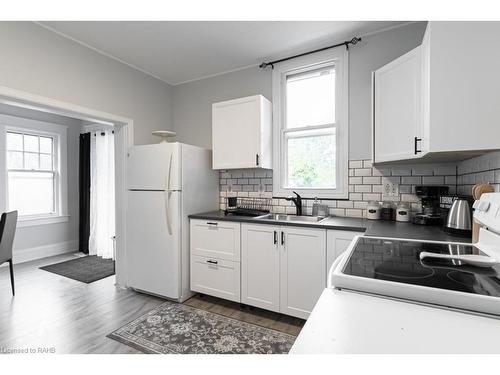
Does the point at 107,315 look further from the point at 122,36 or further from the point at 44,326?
the point at 122,36

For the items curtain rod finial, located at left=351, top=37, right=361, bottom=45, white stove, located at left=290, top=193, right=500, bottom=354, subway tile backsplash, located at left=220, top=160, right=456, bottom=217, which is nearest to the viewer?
white stove, located at left=290, top=193, right=500, bottom=354

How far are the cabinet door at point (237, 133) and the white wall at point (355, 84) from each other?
0.39 metres

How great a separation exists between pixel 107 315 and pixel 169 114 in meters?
2.58

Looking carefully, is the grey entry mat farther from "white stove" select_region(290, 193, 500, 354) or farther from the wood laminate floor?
"white stove" select_region(290, 193, 500, 354)

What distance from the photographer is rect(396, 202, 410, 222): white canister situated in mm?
2186

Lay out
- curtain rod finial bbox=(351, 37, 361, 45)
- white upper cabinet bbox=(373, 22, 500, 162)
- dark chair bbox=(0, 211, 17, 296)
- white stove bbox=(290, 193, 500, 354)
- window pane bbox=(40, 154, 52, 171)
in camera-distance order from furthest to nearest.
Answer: window pane bbox=(40, 154, 52, 171)
dark chair bbox=(0, 211, 17, 296)
curtain rod finial bbox=(351, 37, 361, 45)
white upper cabinet bbox=(373, 22, 500, 162)
white stove bbox=(290, 193, 500, 354)

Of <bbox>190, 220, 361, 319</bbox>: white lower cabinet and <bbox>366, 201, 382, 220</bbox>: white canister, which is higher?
<bbox>366, 201, 382, 220</bbox>: white canister

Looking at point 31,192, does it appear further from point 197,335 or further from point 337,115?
point 337,115

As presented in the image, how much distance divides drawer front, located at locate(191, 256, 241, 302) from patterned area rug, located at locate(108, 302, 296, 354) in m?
0.23

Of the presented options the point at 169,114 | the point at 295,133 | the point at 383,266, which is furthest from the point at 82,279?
the point at 383,266

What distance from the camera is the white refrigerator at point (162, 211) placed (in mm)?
2625

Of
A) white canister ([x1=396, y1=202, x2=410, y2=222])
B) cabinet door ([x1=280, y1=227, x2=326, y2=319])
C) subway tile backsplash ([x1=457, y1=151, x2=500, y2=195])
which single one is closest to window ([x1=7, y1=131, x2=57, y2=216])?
cabinet door ([x1=280, y1=227, x2=326, y2=319])

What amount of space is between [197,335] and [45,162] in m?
4.18

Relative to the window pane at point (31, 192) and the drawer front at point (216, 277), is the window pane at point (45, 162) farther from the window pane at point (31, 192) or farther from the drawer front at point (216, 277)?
the drawer front at point (216, 277)
